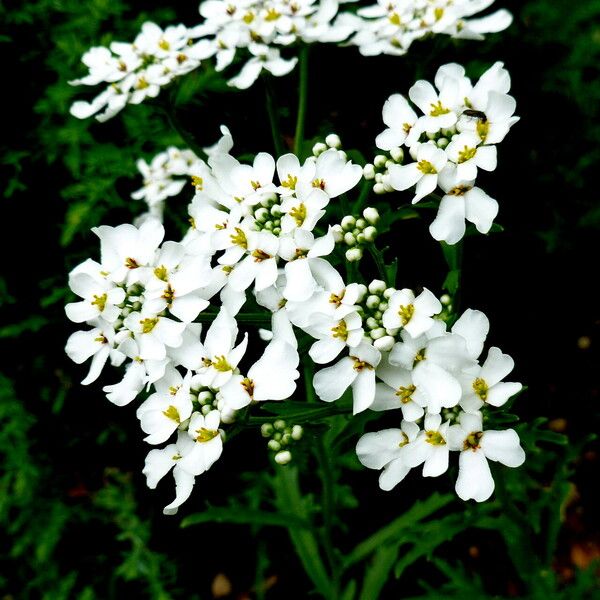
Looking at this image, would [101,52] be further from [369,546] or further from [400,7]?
[369,546]

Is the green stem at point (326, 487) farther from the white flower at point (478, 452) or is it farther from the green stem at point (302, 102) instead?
the green stem at point (302, 102)

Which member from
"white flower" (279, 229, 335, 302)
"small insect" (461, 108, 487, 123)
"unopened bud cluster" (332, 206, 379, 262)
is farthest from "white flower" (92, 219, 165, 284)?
"small insect" (461, 108, 487, 123)

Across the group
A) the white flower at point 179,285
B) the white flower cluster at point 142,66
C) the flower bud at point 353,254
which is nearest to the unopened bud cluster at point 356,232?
the flower bud at point 353,254

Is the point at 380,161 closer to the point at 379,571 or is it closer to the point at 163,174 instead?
the point at 163,174

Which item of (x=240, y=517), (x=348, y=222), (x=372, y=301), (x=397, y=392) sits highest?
(x=348, y=222)

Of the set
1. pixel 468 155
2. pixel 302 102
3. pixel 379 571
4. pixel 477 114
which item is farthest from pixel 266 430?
pixel 302 102

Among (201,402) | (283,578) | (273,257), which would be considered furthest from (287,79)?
(283,578)
